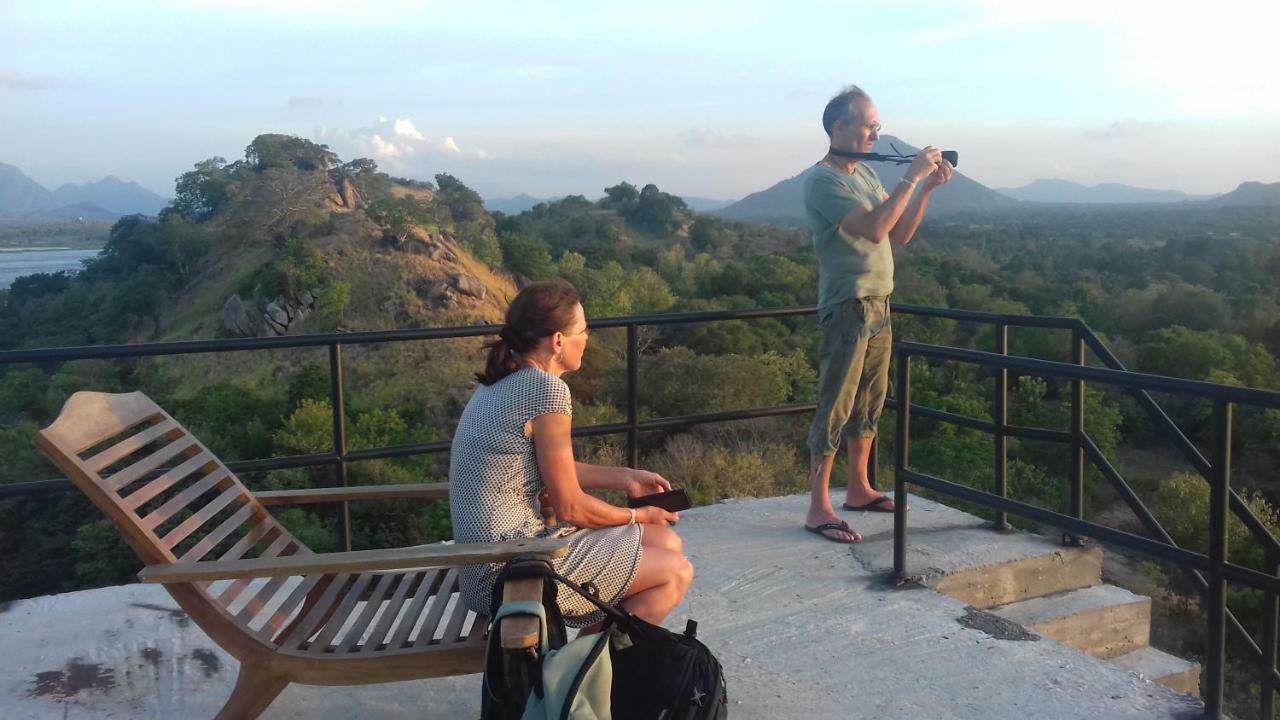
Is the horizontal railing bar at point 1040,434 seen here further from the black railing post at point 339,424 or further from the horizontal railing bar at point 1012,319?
the black railing post at point 339,424

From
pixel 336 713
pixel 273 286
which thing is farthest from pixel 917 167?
pixel 273 286

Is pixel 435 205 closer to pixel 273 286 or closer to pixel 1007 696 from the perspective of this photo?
pixel 273 286

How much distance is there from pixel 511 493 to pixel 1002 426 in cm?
241

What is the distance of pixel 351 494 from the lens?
10.1 ft

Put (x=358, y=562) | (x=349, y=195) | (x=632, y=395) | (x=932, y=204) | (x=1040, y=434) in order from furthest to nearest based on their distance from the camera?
(x=932, y=204) < (x=349, y=195) < (x=632, y=395) < (x=1040, y=434) < (x=358, y=562)

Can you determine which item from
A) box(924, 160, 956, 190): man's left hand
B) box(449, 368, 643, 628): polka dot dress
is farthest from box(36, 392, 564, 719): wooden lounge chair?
box(924, 160, 956, 190): man's left hand

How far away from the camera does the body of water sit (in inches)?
1735

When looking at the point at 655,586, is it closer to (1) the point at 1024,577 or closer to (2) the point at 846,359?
(2) the point at 846,359

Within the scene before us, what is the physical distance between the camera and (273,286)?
102 ft

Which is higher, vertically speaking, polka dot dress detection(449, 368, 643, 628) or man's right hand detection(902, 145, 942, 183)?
man's right hand detection(902, 145, 942, 183)

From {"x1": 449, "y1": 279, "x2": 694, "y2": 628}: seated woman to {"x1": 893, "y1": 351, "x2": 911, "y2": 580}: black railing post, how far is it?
142 cm

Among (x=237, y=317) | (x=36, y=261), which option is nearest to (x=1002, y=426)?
(x=237, y=317)

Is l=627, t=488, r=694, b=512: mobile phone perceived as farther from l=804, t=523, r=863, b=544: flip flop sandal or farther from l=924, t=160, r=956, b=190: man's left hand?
l=924, t=160, r=956, b=190: man's left hand

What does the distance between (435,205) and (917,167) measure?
120ft
